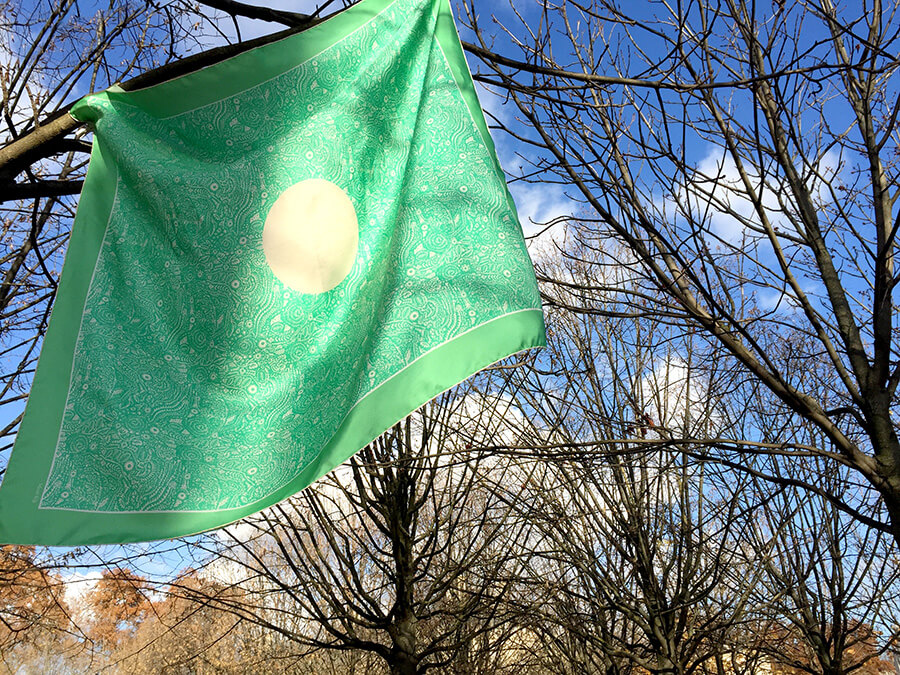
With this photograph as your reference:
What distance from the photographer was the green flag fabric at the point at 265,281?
6.31 ft

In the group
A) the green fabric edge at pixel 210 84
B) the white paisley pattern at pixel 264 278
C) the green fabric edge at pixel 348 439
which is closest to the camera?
the green fabric edge at pixel 348 439

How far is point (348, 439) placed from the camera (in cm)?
191

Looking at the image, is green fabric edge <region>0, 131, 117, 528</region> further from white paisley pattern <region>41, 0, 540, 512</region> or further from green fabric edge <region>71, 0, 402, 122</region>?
green fabric edge <region>71, 0, 402, 122</region>

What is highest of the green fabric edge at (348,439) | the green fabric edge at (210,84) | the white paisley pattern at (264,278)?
the green fabric edge at (210,84)

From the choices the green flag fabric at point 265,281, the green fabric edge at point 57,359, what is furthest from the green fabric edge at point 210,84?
the green fabric edge at point 57,359

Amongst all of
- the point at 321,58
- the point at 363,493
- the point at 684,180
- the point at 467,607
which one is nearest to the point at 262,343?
the point at 321,58

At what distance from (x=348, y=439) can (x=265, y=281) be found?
0.58m

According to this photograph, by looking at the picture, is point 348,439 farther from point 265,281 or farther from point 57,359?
point 57,359

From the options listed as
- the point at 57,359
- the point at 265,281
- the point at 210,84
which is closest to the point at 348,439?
the point at 265,281

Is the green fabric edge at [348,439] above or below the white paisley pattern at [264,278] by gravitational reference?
below

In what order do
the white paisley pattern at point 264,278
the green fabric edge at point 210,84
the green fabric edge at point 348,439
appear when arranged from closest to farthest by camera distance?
the green fabric edge at point 348,439
the white paisley pattern at point 264,278
the green fabric edge at point 210,84

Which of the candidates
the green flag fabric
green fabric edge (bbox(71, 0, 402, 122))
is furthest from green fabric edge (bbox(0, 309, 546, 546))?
green fabric edge (bbox(71, 0, 402, 122))

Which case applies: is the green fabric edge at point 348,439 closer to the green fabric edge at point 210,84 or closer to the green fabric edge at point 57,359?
the green fabric edge at point 57,359

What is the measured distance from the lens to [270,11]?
2.79 meters
